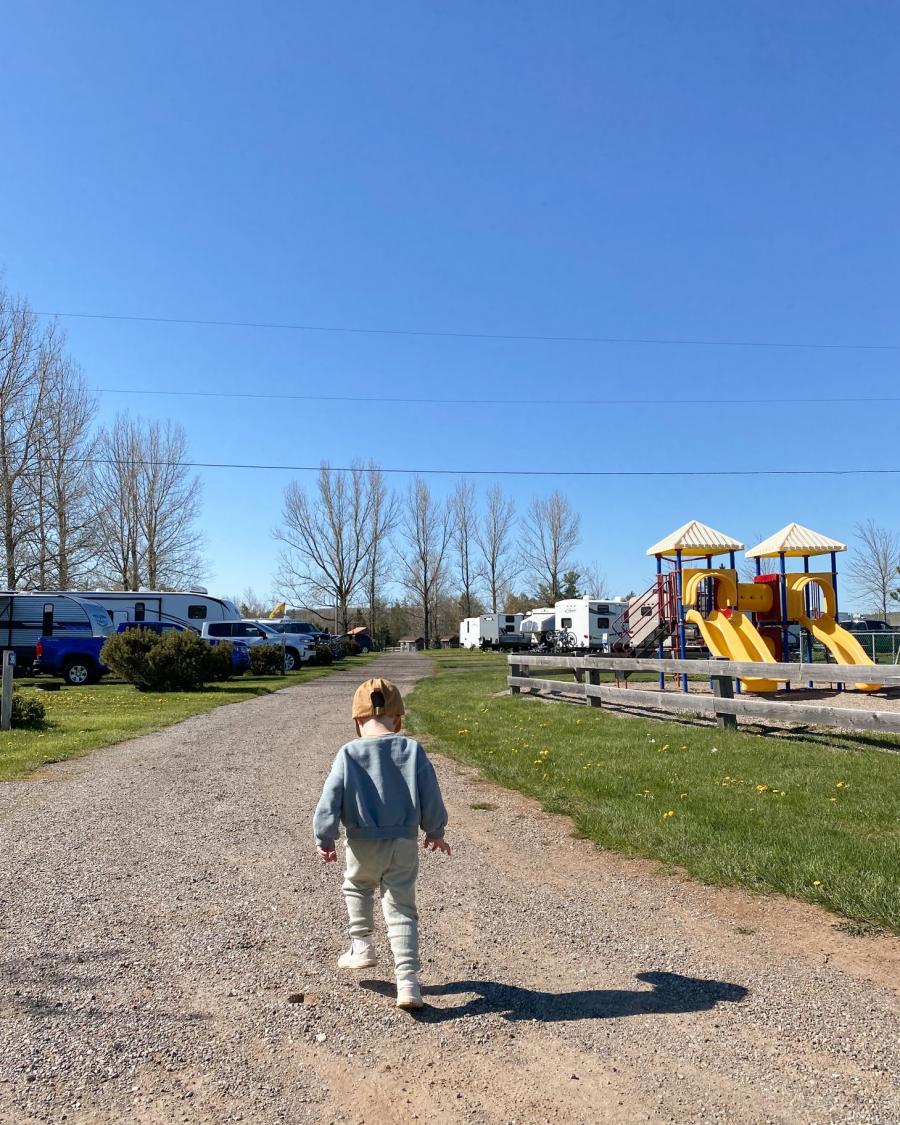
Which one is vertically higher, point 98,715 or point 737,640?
point 737,640

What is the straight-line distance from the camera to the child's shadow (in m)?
3.54

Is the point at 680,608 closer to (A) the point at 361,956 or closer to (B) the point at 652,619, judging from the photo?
(B) the point at 652,619

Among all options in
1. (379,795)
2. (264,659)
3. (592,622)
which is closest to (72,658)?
(264,659)

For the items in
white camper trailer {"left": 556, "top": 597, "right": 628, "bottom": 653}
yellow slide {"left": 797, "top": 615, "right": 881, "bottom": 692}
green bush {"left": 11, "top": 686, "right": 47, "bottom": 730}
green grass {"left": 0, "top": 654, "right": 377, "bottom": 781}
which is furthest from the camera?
white camper trailer {"left": 556, "top": 597, "right": 628, "bottom": 653}

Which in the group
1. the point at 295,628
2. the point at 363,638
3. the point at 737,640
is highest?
the point at 295,628

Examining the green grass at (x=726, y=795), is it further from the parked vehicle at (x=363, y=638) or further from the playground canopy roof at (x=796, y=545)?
the parked vehicle at (x=363, y=638)

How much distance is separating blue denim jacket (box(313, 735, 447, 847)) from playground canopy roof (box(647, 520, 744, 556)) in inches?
678

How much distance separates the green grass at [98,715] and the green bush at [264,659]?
3.37 metres

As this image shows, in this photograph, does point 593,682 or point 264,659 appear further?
point 264,659

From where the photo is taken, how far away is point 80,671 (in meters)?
25.7

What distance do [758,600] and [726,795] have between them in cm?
1176

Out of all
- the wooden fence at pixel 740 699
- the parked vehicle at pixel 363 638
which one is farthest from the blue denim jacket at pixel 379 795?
the parked vehicle at pixel 363 638

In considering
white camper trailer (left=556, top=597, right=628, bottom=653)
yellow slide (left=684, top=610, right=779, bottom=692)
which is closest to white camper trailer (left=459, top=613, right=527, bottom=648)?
white camper trailer (left=556, top=597, right=628, bottom=653)

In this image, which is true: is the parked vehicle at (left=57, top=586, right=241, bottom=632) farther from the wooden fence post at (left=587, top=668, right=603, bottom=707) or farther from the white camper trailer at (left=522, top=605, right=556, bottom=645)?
the white camper trailer at (left=522, top=605, right=556, bottom=645)
